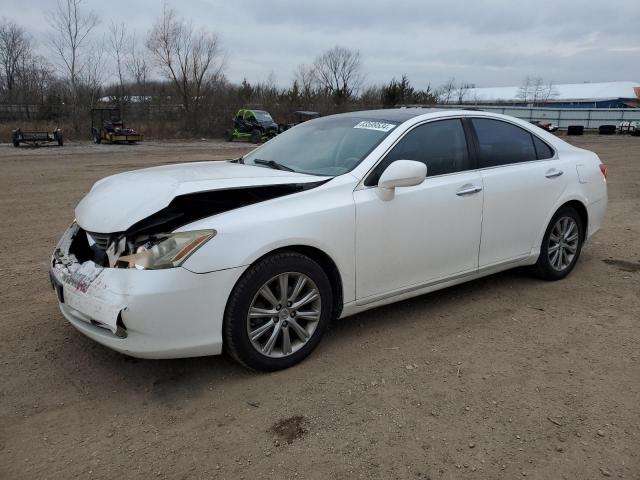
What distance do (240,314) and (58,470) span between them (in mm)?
1152

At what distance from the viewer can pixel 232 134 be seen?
Result: 109 ft

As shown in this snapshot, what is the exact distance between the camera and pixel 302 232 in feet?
10.7

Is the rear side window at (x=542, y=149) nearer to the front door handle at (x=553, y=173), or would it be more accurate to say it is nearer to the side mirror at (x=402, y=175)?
the front door handle at (x=553, y=173)

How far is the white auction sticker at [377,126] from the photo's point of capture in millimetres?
3974

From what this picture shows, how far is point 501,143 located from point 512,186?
40 cm

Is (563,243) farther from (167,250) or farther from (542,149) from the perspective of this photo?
(167,250)

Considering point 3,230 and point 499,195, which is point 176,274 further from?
point 3,230

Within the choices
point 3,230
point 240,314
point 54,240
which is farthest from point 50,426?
point 3,230

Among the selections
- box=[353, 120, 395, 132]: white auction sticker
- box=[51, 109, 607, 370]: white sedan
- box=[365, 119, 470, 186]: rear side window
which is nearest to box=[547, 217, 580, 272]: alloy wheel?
box=[51, 109, 607, 370]: white sedan

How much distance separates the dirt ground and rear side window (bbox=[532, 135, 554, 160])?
126 cm

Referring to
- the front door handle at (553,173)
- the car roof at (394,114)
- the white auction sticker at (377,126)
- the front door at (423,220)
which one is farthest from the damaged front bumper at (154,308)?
the front door handle at (553,173)

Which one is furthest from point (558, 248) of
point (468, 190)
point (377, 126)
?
point (377, 126)

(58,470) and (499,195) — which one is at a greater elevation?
(499,195)

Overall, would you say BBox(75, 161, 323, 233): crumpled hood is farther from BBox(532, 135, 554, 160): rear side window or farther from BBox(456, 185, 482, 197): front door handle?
BBox(532, 135, 554, 160): rear side window
